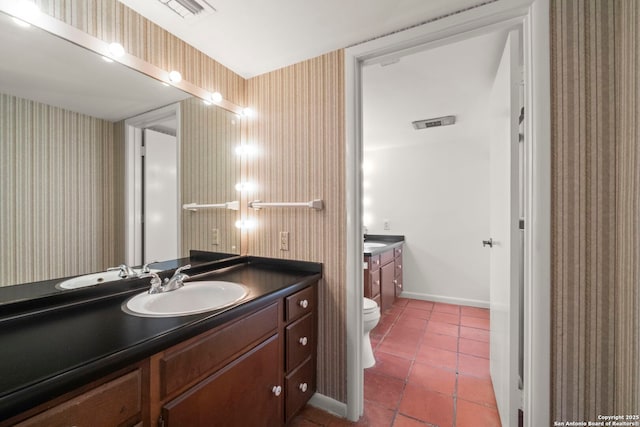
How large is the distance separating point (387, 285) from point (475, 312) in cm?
116

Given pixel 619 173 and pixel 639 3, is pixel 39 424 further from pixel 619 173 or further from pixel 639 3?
pixel 639 3

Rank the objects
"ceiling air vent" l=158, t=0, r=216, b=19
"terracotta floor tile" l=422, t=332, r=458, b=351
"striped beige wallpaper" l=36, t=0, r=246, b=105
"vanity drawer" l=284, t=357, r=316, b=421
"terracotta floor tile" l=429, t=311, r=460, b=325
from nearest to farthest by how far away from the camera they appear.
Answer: "striped beige wallpaper" l=36, t=0, r=246, b=105
"ceiling air vent" l=158, t=0, r=216, b=19
"vanity drawer" l=284, t=357, r=316, b=421
"terracotta floor tile" l=422, t=332, r=458, b=351
"terracotta floor tile" l=429, t=311, r=460, b=325

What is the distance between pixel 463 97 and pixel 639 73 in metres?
1.47

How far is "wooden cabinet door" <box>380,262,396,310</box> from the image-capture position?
2920 mm

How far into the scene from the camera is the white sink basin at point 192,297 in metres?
1.16

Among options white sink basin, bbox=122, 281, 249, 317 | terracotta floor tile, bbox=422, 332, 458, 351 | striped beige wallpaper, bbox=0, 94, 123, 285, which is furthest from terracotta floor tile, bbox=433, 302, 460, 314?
striped beige wallpaper, bbox=0, 94, 123, 285

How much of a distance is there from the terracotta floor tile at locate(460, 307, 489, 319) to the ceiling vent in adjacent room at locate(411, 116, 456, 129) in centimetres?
225

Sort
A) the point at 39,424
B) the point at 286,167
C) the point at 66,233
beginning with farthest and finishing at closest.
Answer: the point at 286,167, the point at 66,233, the point at 39,424

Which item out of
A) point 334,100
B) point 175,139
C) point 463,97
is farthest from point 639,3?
point 175,139

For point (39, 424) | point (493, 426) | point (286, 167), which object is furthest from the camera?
point (286, 167)

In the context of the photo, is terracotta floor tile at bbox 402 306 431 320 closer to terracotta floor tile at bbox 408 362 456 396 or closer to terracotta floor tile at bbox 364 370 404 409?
terracotta floor tile at bbox 408 362 456 396

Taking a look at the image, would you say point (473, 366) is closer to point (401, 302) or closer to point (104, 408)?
point (401, 302)

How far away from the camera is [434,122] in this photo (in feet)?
9.27

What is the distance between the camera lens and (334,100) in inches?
61.6
